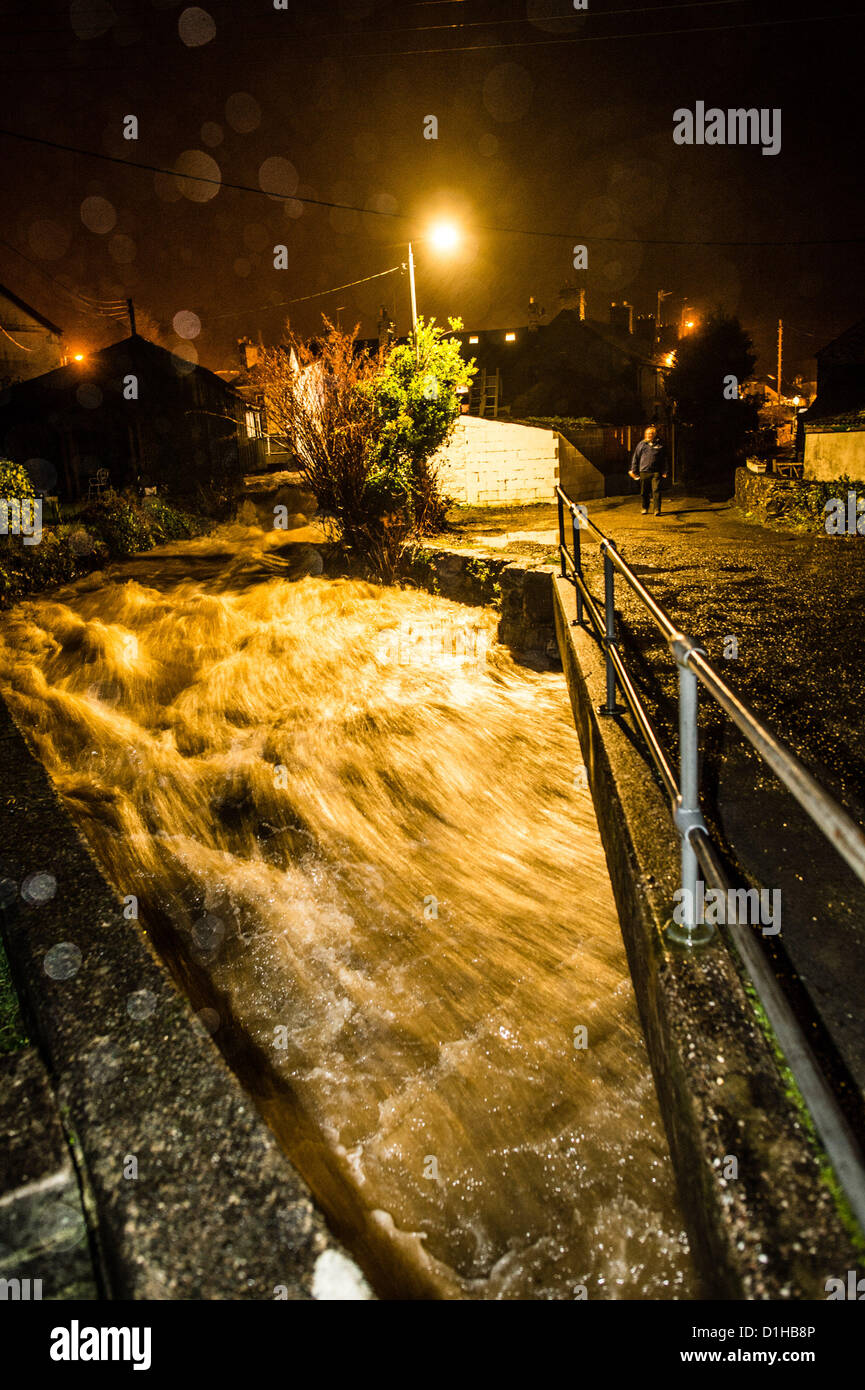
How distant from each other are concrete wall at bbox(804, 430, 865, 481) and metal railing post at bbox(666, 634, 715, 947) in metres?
13.0

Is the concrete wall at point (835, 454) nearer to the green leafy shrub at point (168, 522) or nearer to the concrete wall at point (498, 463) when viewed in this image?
the concrete wall at point (498, 463)

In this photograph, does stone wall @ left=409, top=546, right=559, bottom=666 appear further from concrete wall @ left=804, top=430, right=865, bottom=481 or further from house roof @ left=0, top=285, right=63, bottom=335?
house roof @ left=0, top=285, right=63, bottom=335

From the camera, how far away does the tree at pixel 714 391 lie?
3005cm

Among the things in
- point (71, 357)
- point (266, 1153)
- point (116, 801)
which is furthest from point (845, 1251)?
point (71, 357)

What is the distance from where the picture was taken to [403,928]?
4.34 metres

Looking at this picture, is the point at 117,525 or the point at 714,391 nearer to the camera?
the point at 117,525

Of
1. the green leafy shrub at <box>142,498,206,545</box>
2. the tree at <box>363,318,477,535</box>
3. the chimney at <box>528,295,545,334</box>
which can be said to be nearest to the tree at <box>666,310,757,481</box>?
the chimney at <box>528,295,545,334</box>

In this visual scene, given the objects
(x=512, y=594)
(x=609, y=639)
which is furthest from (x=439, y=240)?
(x=609, y=639)

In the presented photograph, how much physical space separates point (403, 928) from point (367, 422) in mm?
10739

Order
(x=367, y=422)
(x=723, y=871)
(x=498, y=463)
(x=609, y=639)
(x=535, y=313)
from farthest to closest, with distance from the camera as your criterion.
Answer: (x=535, y=313)
(x=498, y=463)
(x=367, y=422)
(x=609, y=639)
(x=723, y=871)

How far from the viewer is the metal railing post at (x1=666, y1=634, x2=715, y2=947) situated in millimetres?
2268

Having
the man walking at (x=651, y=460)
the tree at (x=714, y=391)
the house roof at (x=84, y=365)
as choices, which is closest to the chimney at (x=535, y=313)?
the tree at (x=714, y=391)

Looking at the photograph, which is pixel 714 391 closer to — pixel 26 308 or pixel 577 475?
pixel 577 475

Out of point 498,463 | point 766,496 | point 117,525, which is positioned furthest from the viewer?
point 498,463
